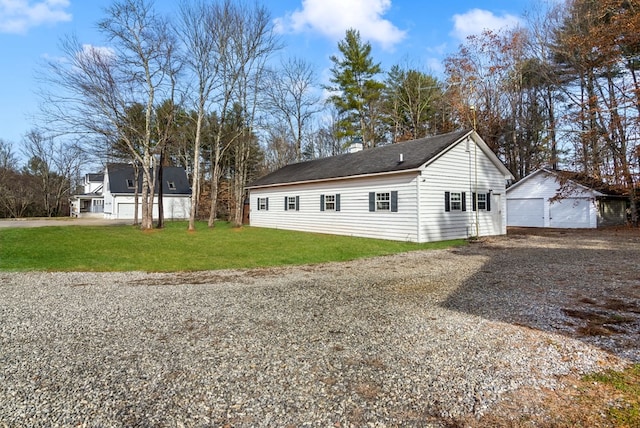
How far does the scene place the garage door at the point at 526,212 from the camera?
2195 cm

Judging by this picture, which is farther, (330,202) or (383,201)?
(330,202)

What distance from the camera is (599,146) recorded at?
1880 centimetres

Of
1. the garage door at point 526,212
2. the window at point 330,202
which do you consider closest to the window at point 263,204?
the window at point 330,202

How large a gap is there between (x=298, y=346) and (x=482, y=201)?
14587 mm

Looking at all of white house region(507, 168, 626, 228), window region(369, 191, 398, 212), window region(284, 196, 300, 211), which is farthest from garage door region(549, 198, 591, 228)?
window region(284, 196, 300, 211)

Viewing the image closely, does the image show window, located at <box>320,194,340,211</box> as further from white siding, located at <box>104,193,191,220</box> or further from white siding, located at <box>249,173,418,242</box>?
white siding, located at <box>104,193,191,220</box>

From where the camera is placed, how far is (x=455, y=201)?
14.7 m

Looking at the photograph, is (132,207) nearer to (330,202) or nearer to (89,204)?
(89,204)

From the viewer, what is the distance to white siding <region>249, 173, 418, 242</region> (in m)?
13.7

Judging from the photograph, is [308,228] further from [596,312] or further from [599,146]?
[599,146]

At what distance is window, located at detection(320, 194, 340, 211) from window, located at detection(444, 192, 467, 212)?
497cm

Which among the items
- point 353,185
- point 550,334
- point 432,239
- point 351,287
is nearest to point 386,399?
point 550,334

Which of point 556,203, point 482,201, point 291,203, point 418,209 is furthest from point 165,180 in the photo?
point 556,203

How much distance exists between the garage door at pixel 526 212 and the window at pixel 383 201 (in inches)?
523
